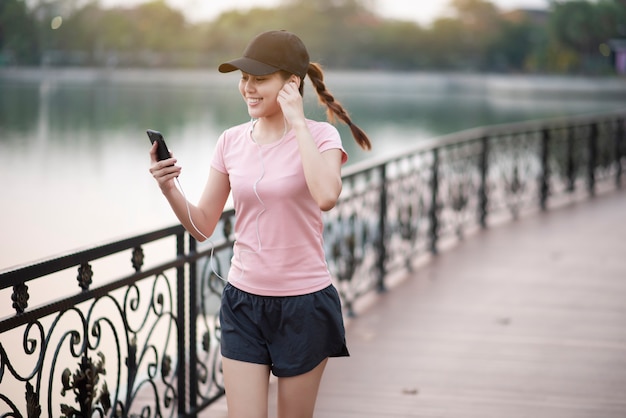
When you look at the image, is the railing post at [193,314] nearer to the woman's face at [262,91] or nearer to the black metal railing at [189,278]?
the black metal railing at [189,278]

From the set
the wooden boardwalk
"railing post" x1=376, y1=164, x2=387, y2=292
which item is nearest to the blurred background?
the wooden boardwalk

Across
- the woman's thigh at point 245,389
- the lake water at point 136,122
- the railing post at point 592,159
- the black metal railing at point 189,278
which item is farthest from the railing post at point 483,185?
the woman's thigh at point 245,389

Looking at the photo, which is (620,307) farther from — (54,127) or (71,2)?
(71,2)

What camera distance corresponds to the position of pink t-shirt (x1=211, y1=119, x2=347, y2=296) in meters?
2.22

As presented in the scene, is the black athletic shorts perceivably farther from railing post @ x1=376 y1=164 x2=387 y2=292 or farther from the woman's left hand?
railing post @ x1=376 y1=164 x2=387 y2=292

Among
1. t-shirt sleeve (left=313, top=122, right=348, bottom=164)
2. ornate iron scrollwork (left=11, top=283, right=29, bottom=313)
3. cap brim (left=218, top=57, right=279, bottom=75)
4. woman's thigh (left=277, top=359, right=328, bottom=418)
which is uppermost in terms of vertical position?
cap brim (left=218, top=57, right=279, bottom=75)

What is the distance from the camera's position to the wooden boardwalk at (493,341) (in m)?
4.07

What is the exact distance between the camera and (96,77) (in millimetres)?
81562

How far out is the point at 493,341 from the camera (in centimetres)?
512

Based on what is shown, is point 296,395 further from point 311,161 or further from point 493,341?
point 493,341

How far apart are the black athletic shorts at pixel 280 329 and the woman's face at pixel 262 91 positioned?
0.49m

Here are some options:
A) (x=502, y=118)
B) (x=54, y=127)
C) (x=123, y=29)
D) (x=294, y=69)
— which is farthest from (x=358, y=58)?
(x=294, y=69)

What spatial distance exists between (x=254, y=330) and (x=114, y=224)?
22821 mm

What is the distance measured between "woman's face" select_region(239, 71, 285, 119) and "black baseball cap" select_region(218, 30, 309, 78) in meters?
0.04
